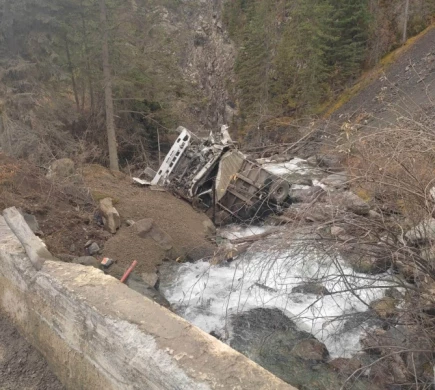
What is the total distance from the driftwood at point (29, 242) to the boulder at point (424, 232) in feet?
11.4

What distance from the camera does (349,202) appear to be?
453cm

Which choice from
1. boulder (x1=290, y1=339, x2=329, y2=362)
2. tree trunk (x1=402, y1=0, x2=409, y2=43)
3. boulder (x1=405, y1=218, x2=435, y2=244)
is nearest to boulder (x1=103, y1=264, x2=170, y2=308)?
boulder (x1=290, y1=339, x2=329, y2=362)

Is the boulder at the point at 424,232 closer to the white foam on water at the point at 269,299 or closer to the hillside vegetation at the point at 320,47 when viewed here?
the white foam on water at the point at 269,299

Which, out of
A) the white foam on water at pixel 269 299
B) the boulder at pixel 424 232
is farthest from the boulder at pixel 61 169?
the boulder at pixel 424 232

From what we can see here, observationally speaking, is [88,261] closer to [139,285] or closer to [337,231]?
[139,285]

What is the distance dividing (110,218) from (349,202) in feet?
19.6

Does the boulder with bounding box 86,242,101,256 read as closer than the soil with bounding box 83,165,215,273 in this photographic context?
Yes

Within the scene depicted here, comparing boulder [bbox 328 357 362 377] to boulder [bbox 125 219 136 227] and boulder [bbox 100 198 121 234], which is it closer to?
boulder [bbox 100 198 121 234]

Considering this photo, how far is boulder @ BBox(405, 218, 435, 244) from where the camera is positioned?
377 cm

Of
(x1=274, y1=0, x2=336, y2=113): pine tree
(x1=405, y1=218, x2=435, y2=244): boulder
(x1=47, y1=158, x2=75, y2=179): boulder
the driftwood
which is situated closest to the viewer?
the driftwood

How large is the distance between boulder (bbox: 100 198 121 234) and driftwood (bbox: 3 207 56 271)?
16.9 ft

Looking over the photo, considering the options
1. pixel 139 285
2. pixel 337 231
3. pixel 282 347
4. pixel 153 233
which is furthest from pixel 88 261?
pixel 337 231

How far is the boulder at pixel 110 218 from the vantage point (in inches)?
348

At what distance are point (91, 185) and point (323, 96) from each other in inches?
689
